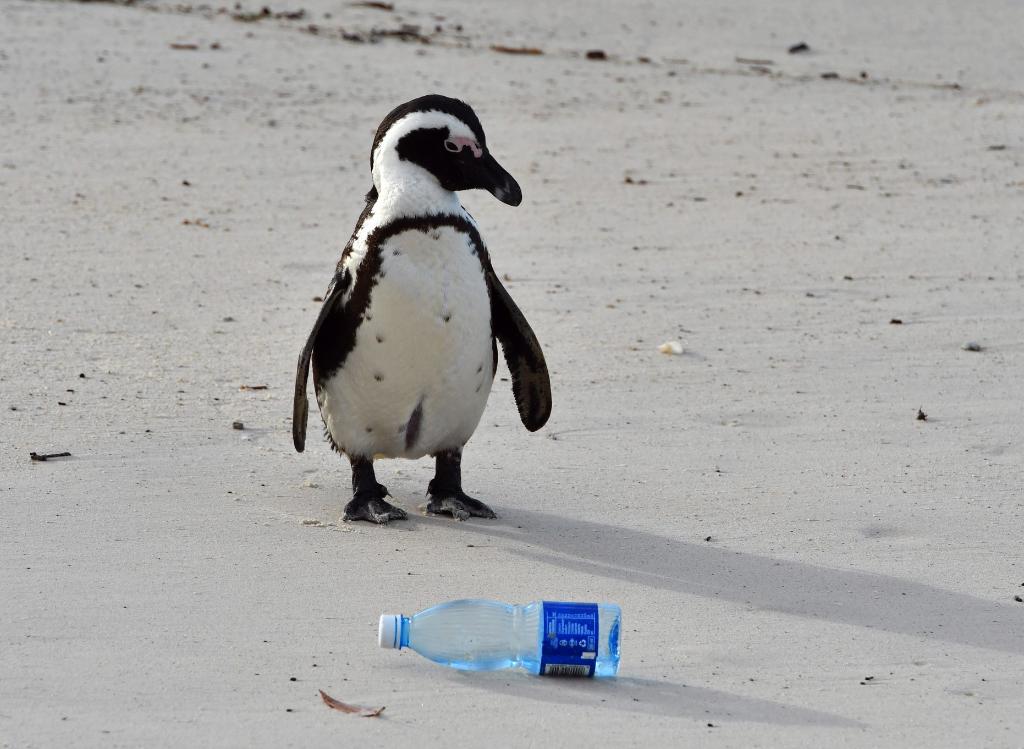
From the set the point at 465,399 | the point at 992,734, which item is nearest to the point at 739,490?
the point at 465,399

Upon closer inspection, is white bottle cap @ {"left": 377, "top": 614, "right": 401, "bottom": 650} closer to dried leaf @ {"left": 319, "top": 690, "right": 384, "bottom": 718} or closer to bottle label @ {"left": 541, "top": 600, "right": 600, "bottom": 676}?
dried leaf @ {"left": 319, "top": 690, "right": 384, "bottom": 718}

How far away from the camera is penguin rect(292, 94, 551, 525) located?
12.0 ft

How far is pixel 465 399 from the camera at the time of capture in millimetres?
3842

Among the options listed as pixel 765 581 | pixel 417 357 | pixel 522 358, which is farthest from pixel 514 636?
pixel 522 358

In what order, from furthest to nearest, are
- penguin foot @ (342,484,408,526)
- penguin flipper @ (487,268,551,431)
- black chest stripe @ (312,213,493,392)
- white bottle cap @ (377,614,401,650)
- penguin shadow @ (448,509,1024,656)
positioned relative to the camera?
penguin flipper @ (487,268,551,431), penguin foot @ (342,484,408,526), black chest stripe @ (312,213,493,392), penguin shadow @ (448,509,1024,656), white bottle cap @ (377,614,401,650)

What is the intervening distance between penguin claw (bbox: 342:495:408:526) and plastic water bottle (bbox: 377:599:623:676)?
30.2 inches

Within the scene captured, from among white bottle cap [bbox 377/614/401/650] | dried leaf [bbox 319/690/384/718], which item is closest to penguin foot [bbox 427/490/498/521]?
white bottle cap [bbox 377/614/401/650]

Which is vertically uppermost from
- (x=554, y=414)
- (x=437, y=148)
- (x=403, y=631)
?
(x=437, y=148)

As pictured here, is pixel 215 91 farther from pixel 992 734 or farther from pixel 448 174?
pixel 992 734

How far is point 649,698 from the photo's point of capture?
283cm

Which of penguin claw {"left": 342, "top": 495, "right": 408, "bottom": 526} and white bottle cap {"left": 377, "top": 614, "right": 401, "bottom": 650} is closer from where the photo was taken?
white bottle cap {"left": 377, "top": 614, "right": 401, "bottom": 650}

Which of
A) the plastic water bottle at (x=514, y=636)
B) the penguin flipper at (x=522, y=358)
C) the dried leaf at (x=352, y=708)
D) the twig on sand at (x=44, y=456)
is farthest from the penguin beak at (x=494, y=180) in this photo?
the dried leaf at (x=352, y=708)

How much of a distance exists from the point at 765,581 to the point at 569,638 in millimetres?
793

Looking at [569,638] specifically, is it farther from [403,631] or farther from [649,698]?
[403,631]
